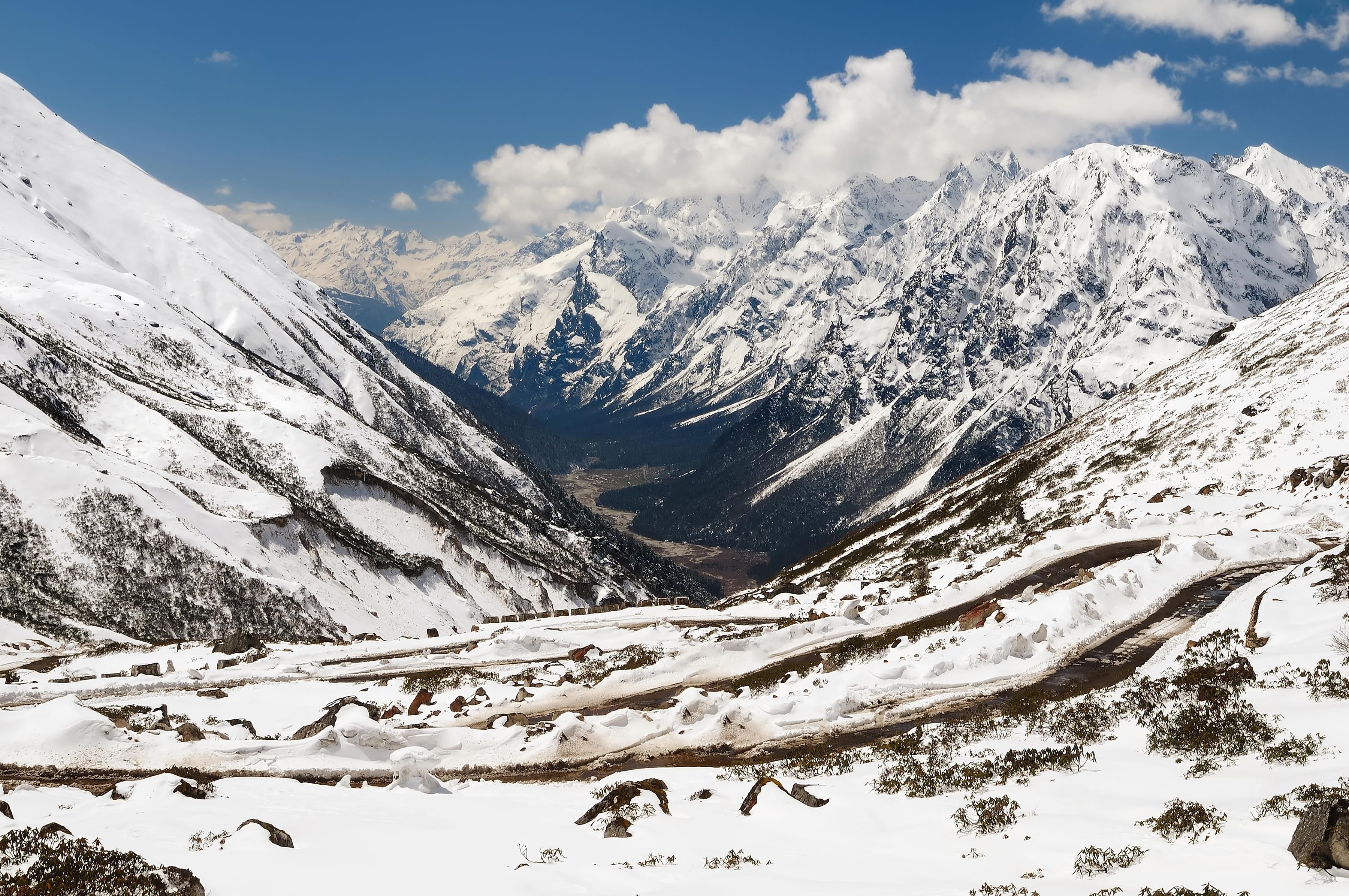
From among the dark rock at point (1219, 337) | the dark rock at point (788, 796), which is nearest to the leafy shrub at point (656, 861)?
the dark rock at point (788, 796)

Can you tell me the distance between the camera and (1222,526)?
5031 centimetres

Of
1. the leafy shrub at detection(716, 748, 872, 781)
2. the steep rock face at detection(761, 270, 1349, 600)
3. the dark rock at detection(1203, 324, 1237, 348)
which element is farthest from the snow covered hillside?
the dark rock at detection(1203, 324, 1237, 348)

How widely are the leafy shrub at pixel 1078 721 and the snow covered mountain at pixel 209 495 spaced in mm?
66592

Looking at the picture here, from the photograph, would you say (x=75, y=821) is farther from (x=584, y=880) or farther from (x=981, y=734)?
(x=981, y=734)

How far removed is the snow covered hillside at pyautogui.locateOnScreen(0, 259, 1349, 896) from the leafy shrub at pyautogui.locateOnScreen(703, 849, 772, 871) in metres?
0.06

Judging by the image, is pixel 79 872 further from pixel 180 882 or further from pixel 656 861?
pixel 656 861

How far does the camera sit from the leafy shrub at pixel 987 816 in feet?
57.2

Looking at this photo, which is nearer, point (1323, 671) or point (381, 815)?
point (381, 815)

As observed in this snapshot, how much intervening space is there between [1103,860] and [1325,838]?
10.7 feet

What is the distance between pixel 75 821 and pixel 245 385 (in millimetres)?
144365

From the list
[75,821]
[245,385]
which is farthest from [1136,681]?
[245,385]

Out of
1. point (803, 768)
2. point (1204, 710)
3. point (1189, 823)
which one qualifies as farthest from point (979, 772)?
point (1189, 823)

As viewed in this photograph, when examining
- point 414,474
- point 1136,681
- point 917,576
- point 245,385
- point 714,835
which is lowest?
point 714,835

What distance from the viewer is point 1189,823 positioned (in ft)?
49.8
